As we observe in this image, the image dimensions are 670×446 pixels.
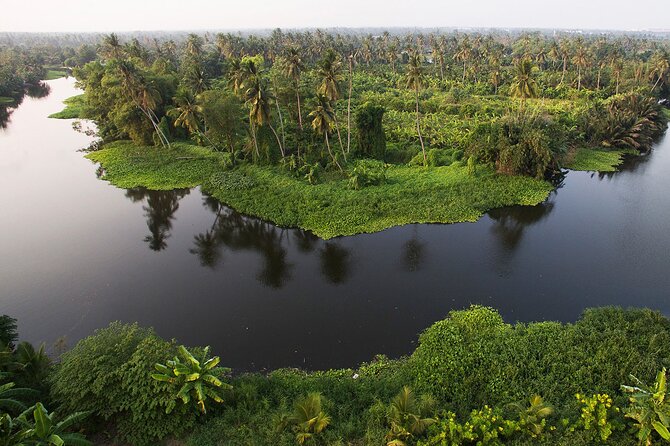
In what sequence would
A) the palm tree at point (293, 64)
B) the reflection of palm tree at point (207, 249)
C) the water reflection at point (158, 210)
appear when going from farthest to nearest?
the palm tree at point (293, 64) < the water reflection at point (158, 210) < the reflection of palm tree at point (207, 249)

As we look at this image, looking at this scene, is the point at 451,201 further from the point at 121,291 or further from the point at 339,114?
the point at 339,114

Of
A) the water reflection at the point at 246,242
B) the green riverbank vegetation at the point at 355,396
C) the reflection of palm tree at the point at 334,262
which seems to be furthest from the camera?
the water reflection at the point at 246,242

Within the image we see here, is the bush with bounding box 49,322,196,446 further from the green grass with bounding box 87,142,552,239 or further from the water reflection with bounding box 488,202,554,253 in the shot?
the water reflection with bounding box 488,202,554,253

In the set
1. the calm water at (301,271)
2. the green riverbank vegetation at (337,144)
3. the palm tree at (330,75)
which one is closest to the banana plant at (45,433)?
the calm water at (301,271)

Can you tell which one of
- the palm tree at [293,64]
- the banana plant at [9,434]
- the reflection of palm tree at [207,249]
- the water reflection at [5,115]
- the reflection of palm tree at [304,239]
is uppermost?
the palm tree at [293,64]

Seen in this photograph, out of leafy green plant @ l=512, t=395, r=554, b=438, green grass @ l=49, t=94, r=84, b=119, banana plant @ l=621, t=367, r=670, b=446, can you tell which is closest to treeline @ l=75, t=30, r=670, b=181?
green grass @ l=49, t=94, r=84, b=119

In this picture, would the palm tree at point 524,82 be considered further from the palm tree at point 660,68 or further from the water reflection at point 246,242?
the palm tree at point 660,68

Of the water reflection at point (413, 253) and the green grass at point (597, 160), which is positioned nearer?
the water reflection at point (413, 253)
